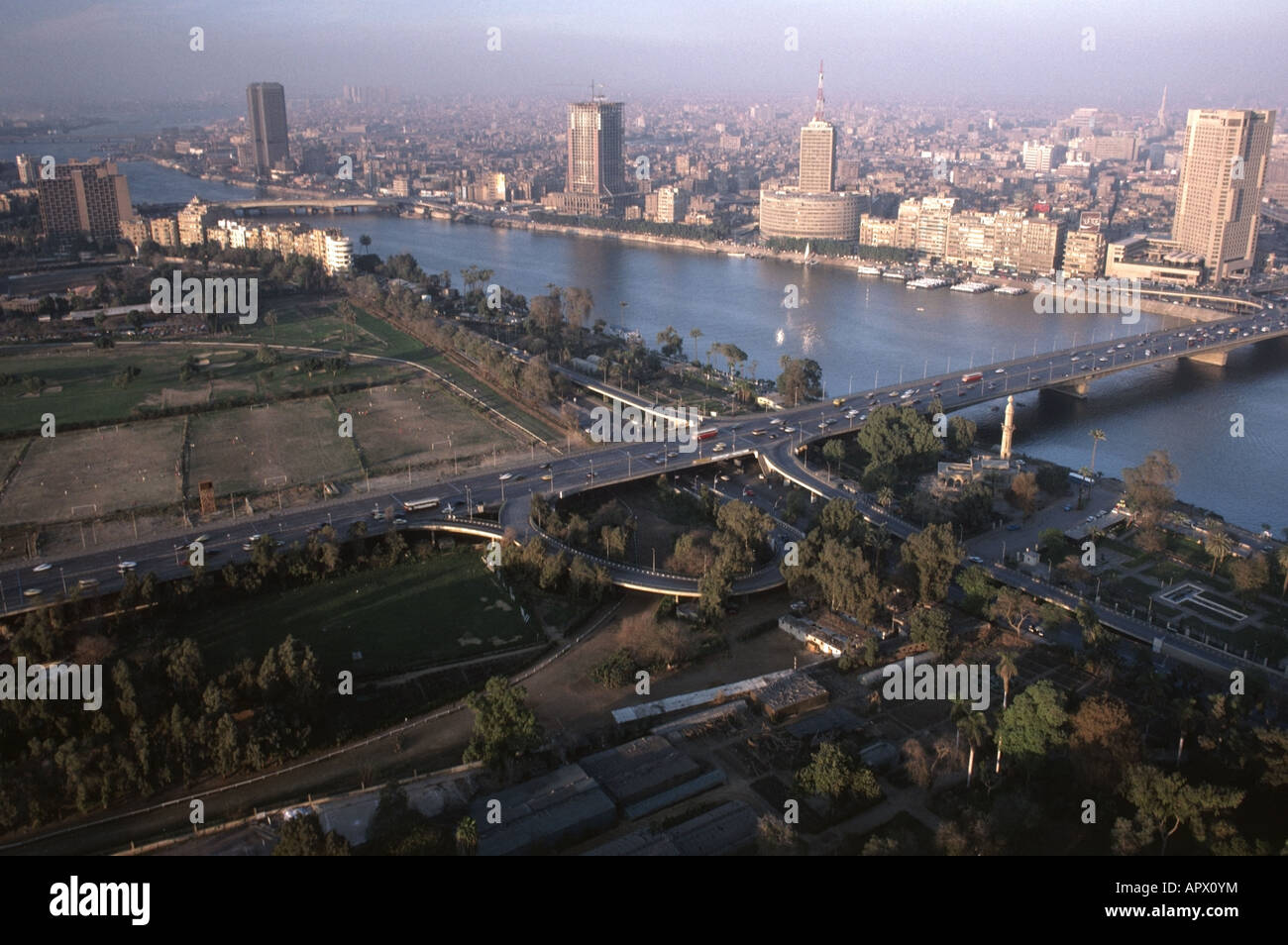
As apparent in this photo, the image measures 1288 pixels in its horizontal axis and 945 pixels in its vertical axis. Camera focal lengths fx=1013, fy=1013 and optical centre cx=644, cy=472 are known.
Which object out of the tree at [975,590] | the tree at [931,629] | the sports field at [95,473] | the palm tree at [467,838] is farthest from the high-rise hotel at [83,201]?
the palm tree at [467,838]

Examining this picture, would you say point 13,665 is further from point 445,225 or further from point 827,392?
point 445,225

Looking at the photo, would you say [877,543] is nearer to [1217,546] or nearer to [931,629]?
[931,629]

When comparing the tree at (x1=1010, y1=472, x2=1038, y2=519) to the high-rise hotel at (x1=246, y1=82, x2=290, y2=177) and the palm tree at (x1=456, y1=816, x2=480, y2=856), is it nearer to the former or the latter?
the palm tree at (x1=456, y1=816, x2=480, y2=856)

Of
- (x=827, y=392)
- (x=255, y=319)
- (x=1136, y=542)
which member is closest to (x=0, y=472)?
(x=255, y=319)

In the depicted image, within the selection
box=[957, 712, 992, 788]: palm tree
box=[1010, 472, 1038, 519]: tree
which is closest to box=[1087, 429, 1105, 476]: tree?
box=[1010, 472, 1038, 519]: tree

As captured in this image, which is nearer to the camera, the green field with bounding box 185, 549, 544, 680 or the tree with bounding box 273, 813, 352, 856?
the tree with bounding box 273, 813, 352, 856

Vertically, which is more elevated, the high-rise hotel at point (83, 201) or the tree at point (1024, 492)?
the high-rise hotel at point (83, 201)

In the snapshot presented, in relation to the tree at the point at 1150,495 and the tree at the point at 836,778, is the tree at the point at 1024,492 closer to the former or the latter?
the tree at the point at 1150,495
